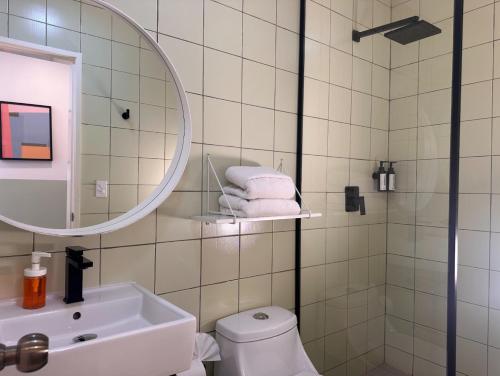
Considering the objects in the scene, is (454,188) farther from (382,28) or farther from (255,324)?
(255,324)

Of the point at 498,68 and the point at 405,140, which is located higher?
the point at 498,68

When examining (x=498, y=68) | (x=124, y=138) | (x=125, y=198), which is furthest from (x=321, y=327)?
(x=498, y=68)

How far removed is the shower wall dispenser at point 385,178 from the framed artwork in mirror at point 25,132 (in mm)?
1262

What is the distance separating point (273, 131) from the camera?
5.51 ft

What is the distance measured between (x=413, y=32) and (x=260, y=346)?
139 centimetres

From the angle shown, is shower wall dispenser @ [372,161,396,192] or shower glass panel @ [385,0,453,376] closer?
shower glass panel @ [385,0,453,376]

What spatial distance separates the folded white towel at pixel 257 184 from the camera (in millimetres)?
1327

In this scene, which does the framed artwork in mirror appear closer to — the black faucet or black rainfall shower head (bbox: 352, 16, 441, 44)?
the black faucet

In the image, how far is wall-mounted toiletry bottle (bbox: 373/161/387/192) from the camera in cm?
156

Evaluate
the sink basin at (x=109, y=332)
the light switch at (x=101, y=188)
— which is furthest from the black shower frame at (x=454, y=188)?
the light switch at (x=101, y=188)

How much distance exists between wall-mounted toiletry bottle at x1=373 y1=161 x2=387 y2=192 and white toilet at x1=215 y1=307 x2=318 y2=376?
68 cm

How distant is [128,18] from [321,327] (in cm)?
158

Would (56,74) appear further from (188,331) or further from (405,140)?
(405,140)

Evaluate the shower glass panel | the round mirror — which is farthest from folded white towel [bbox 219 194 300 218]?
the shower glass panel
